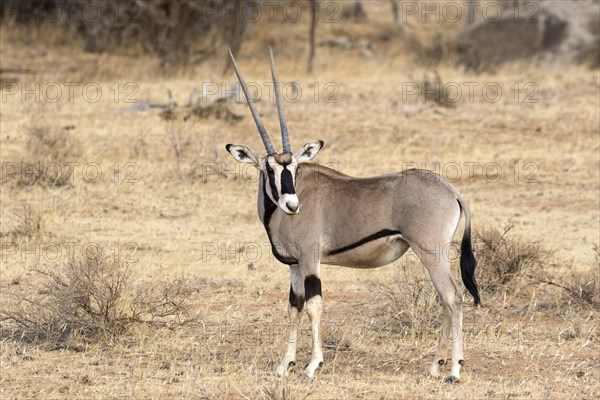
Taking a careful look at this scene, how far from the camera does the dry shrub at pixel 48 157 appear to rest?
1334 centimetres

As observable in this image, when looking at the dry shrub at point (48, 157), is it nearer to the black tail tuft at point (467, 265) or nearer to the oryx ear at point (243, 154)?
the oryx ear at point (243, 154)

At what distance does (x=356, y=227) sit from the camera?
705 centimetres

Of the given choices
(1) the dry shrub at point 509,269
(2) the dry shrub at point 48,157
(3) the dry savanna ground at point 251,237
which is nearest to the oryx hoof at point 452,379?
(3) the dry savanna ground at point 251,237

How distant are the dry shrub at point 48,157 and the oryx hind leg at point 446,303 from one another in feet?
23.6

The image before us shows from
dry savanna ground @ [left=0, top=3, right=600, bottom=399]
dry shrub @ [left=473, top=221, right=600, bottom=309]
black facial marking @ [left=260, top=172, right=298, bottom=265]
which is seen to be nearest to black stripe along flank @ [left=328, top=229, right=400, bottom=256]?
black facial marking @ [left=260, top=172, right=298, bottom=265]

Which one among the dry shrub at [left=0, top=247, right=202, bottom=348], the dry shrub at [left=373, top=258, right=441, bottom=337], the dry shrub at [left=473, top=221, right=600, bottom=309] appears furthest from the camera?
the dry shrub at [left=473, top=221, right=600, bottom=309]

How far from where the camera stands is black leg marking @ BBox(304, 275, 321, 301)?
703 cm

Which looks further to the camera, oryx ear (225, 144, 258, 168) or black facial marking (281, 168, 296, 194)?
oryx ear (225, 144, 258, 168)

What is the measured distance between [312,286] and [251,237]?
4.78 meters

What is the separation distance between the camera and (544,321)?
8797 millimetres

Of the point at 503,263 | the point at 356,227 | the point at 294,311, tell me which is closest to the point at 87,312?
the point at 294,311

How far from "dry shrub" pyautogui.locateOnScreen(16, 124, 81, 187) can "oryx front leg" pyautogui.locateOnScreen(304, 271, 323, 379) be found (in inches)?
269

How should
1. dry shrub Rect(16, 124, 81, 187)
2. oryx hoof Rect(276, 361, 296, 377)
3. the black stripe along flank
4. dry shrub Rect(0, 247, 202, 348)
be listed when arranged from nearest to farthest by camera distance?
the black stripe along flank, oryx hoof Rect(276, 361, 296, 377), dry shrub Rect(0, 247, 202, 348), dry shrub Rect(16, 124, 81, 187)

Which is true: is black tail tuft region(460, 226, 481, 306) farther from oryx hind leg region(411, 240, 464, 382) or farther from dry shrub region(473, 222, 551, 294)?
dry shrub region(473, 222, 551, 294)
